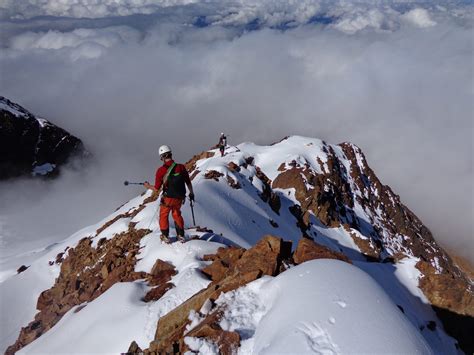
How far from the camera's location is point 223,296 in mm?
8508

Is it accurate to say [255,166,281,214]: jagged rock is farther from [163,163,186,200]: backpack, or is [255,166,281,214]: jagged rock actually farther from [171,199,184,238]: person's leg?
[163,163,186,200]: backpack

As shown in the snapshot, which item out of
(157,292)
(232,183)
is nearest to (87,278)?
(157,292)

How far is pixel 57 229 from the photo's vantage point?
78688 mm

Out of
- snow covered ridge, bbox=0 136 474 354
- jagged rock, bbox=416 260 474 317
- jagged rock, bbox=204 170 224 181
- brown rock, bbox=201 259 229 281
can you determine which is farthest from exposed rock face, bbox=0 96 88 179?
jagged rock, bbox=416 260 474 317

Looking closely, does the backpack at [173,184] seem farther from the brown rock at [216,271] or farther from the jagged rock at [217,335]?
the jagged rock at [217,335]

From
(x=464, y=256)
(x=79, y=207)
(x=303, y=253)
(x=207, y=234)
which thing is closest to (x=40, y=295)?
(x=207, y=234)

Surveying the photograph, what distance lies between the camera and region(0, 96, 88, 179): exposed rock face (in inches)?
4804

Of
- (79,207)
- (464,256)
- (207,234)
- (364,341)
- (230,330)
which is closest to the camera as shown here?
(364,341)

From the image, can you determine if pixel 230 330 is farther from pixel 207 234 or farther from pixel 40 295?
pixel 40 295

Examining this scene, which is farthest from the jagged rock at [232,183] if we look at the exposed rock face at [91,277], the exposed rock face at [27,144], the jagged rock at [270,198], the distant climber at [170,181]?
the exposed rock face at [27,144]

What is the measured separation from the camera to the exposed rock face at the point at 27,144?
122 metres

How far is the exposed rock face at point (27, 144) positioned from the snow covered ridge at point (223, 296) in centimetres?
11189

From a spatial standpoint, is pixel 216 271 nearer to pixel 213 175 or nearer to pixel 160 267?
pixel 160 267

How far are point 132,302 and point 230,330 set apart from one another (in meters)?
5.45
